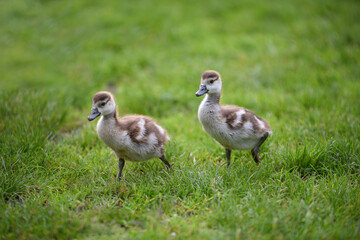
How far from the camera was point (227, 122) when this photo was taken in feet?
15.9

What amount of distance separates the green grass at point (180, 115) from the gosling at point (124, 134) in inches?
14.0

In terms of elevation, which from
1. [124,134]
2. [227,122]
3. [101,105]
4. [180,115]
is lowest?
[180,115]

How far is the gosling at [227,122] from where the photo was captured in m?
4.80

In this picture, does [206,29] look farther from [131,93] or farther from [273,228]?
[273,228]

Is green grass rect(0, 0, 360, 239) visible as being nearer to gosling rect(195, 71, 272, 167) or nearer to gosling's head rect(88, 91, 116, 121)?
gosling rect(195, 71, 272, 167)

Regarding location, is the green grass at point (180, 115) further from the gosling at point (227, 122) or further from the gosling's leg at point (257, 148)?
the gosling at point (227, 122)

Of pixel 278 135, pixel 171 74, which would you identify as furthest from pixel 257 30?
pixel 278 135

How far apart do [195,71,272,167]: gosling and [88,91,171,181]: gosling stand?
78cm

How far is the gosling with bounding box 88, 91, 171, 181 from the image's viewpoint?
459 centimetres

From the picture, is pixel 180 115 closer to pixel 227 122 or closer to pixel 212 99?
pixel 212 99

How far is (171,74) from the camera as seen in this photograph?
8781 millimetres

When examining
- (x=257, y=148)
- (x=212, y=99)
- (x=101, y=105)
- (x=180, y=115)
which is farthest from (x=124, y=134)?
(x=180, y=115)

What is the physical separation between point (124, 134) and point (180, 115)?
2591mm

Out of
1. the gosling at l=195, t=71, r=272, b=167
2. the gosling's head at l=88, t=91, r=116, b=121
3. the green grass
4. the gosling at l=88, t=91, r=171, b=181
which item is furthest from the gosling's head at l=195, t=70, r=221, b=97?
the gosling's head at l=88, t=91, r=116, b=121
